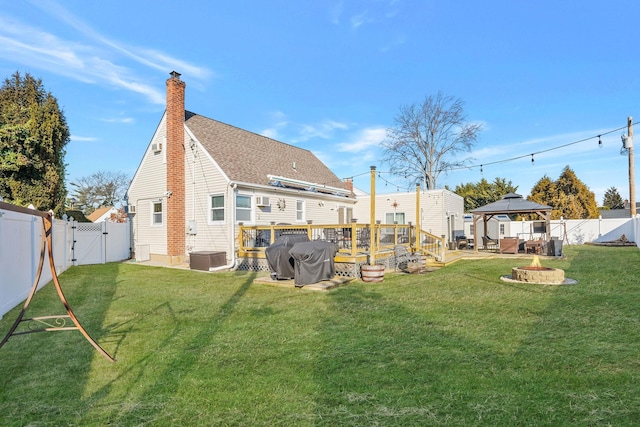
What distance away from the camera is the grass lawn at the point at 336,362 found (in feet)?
8.83

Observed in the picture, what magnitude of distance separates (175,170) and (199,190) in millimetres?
1318

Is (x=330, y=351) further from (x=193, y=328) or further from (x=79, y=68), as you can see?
(x=79, y=68)

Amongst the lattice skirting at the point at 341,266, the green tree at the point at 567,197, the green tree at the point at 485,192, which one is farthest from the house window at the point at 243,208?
the green tree at the point at 485,192

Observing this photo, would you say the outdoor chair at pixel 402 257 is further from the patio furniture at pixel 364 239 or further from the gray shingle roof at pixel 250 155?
the gray shingle roof at pixel 250 155

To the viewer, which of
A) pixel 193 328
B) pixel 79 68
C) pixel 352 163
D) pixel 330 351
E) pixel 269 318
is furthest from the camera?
pixel 352 163

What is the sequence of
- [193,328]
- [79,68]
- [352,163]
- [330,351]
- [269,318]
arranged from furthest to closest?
[352,163] < [79,68] < [269,318] < [193,328] < [330,351]

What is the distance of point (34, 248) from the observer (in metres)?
7.80

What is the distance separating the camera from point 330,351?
4043 mm

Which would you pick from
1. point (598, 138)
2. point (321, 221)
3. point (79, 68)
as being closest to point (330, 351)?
point (321, 221)

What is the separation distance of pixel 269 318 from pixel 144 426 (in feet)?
10.1

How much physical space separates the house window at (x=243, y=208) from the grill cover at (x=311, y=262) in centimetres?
511

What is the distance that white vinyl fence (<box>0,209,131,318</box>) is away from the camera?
6066 mm

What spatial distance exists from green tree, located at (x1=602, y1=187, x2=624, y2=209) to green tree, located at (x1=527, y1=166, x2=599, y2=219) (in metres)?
22.7

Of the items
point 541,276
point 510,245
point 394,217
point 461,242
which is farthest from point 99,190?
point 541,276
